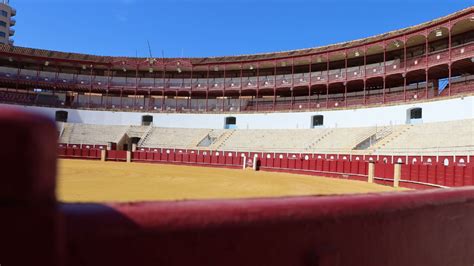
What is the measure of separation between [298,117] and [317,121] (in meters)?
1.96

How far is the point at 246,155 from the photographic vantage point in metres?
34.0

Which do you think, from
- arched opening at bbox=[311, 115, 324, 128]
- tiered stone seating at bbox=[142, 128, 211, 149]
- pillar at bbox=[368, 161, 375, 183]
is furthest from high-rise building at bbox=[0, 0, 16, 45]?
pillar at bbox=[368, 161, 375, 183]

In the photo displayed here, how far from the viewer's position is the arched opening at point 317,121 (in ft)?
131

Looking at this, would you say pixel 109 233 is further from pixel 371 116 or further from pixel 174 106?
pixel 174 106

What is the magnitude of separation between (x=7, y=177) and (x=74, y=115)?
166ft

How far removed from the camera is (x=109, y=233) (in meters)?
1.10

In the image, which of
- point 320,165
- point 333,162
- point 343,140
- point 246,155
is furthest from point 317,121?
point 333,162

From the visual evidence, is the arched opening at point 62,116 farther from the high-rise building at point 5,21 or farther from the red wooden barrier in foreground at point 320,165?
the high-rise building at point 5,21

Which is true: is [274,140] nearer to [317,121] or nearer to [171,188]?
[317,121]

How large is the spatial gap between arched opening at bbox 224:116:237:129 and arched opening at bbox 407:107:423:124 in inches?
730

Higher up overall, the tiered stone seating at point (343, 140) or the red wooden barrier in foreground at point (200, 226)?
the tiered stone seating at point (343, 140)

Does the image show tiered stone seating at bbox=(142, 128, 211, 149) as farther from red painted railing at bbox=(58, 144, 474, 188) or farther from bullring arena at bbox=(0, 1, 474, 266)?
red painted railing at bbox=(58, 144, 474, 188)

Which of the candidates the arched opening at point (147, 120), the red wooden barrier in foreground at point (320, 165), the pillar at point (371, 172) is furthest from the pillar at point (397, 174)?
the arched opening at point (147, 120)

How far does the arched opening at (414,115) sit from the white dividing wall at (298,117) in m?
0.32
